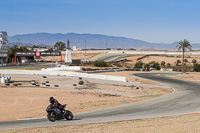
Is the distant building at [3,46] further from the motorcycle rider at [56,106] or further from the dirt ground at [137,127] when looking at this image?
the dirt ground at [137,127]

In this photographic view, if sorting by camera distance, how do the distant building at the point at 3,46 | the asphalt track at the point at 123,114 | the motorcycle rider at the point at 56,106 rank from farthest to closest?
the distant building at the point at 3,46 → the motorcycle rider at the point at 56,106 → the asphalt track at the point at 123,114

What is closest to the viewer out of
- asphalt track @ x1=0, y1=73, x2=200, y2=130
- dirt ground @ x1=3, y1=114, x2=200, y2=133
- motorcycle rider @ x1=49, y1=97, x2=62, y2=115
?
dirt ground @ x1=3, y1=114, x2=200, y2=133

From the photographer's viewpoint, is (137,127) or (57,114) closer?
(137,127)

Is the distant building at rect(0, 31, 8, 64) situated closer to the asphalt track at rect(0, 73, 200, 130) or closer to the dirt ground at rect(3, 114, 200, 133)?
the asphalt track at rect(0, 73, 200, 130)

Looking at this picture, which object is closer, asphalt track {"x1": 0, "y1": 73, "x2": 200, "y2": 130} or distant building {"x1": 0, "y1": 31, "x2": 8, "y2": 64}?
asphalt track {"x1": 0, "y1": 73, "x2": 200, "y2": 130}

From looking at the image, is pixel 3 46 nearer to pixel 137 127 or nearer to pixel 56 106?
pixel 56 106

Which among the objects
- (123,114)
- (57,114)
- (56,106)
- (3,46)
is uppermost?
(3,46)

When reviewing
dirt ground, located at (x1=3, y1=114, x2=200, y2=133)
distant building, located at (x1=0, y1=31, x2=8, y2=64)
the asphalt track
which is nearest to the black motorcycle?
the asphalt track

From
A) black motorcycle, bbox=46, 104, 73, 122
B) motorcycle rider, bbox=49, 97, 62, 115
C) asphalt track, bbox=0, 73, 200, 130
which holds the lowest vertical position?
asphalt track, bbox=0, 73, 200, 130

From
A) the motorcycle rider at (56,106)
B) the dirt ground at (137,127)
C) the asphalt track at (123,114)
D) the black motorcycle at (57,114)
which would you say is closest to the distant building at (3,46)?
the asphalt track at (123,114)

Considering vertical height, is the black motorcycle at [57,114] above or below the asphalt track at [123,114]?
above

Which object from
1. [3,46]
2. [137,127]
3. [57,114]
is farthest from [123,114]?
[3,46]

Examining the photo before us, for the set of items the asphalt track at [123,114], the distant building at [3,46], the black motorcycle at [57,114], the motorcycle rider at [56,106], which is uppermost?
the distant building at [3,46]

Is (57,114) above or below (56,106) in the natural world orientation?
below
